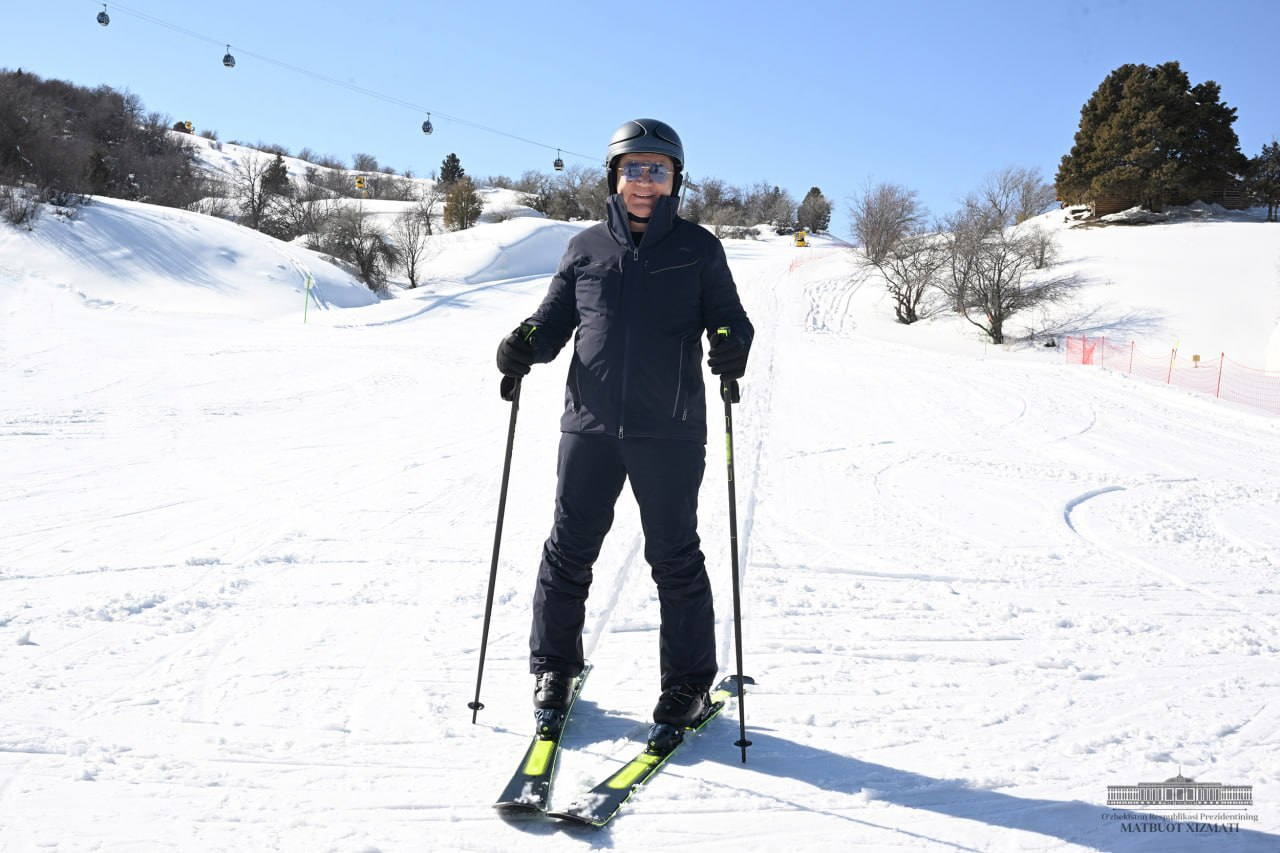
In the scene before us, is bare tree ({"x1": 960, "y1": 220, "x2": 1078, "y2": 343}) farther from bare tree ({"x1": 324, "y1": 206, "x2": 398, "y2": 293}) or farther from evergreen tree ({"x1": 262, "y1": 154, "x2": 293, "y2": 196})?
evergreen tree ({"x1": 262, "y1": 154, "x2": 293, "y2": 196})

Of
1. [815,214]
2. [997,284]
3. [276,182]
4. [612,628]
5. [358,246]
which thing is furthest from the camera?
[815,214]

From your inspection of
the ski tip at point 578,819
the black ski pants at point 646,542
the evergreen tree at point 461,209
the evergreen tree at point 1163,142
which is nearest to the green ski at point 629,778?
the ski tip at point 578,819

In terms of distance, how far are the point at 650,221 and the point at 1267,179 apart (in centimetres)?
4803

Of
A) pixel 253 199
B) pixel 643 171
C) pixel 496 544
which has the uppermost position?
pixel 253 199

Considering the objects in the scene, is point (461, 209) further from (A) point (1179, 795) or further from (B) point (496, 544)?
(A) point (1179, 795)

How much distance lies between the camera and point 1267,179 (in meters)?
39.0

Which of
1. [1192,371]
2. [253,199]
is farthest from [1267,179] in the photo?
[253,199]

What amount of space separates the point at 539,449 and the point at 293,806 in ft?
19.0

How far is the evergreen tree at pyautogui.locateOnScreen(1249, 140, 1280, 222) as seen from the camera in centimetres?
3853

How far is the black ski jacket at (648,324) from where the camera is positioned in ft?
9.24

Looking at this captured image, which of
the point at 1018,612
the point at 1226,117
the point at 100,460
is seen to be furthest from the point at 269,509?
the point at 1226,117

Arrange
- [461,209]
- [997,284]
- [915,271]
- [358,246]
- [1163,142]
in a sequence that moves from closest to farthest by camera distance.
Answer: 1. [997,284]
2. [915,271]
3. [358,246]
4. [1163,142]
5. [461,209]

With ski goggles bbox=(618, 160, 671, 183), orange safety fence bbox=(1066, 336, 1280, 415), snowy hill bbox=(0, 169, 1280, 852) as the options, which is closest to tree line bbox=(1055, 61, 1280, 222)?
orange safety fence bbox=(1066, 336, 1280, 415)

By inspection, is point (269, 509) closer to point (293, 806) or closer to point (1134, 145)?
point (293, 806)
